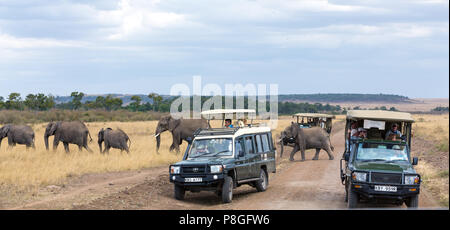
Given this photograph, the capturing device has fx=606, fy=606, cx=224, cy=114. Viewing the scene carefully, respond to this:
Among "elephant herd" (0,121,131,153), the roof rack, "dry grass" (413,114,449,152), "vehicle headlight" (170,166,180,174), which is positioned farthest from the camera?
"elephant herd" (0,121,131,153)

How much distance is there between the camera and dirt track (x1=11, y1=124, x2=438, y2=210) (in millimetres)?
14586

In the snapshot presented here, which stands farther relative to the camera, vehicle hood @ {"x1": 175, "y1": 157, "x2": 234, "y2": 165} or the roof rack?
the roof rack

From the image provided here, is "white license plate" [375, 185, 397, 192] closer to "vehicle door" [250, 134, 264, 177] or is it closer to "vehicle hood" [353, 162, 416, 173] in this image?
"vehicle hood" [353, 162, 416, 173]

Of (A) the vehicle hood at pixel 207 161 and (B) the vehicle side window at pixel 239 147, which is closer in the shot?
(A) the vehicle hood at pixel 207 161

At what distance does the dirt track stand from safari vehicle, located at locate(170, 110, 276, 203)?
424 millimetres

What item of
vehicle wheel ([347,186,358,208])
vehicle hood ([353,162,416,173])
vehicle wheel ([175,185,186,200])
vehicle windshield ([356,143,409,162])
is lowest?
vehicle wheel ([175,185,186,200])

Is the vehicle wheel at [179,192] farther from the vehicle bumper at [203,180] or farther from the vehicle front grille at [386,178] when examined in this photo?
the vehicle front grille at [386,178]

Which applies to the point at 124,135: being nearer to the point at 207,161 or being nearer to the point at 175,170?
the point at 175,170

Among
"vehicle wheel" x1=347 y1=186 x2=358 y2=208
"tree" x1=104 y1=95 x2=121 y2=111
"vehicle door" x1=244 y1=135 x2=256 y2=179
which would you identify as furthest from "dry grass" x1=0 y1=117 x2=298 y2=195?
"tree" x1=104 y1=95 x2=121 y2=111

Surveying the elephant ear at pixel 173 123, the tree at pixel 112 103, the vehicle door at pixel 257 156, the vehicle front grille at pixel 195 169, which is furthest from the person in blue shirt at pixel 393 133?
the tree at pixel 112 103

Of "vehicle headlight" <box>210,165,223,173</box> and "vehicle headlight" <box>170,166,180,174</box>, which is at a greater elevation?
"vehicle headlight" <box>210,165,223,173</box>

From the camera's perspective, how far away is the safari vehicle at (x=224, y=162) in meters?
15.0
